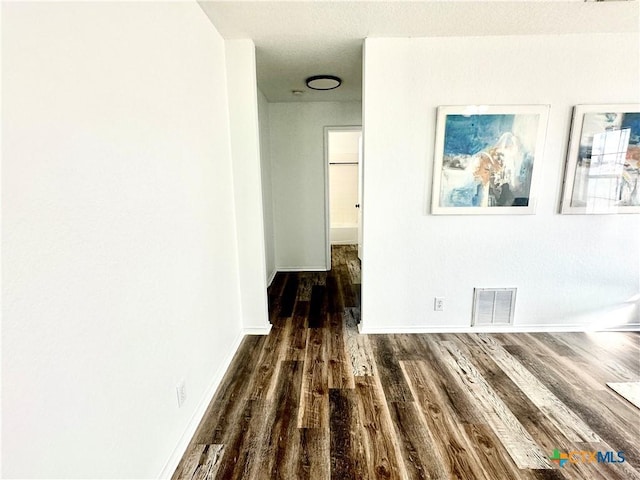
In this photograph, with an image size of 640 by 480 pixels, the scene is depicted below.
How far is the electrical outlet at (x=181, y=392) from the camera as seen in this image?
154 centimetres

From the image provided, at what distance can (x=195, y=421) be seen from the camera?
5.52 feet

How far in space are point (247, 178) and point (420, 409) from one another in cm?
208

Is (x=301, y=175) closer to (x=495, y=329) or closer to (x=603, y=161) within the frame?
(x=495, y=329)

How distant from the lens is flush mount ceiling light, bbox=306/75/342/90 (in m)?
3.10

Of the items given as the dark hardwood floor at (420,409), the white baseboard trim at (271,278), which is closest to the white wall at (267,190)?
the white baseboard trim at (271,278)

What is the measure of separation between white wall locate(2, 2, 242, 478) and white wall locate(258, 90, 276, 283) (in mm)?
1937

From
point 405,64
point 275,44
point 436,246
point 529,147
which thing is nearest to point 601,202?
point 529,147

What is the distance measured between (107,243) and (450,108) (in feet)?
7.90

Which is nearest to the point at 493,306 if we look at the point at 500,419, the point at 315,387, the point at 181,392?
the point at 500,419

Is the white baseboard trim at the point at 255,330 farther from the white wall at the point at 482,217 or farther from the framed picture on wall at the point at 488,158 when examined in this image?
the framed picture on wall at the point at 488,158

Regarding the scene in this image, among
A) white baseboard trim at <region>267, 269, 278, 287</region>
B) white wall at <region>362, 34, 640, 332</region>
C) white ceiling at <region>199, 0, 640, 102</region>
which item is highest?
white ceiling at <region>199, 0, 640, 102</region>

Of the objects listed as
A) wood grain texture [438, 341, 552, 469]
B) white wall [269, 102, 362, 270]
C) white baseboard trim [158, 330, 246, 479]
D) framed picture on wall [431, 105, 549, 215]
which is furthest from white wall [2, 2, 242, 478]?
white wall [269, 102, 362, 270]

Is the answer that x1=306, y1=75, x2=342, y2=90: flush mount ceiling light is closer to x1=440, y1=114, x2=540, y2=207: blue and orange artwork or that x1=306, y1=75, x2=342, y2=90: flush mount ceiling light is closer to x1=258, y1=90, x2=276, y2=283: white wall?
x1=258, y1=90, x2=276, y2=283: white wall

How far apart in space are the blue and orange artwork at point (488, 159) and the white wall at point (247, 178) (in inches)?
61.1
